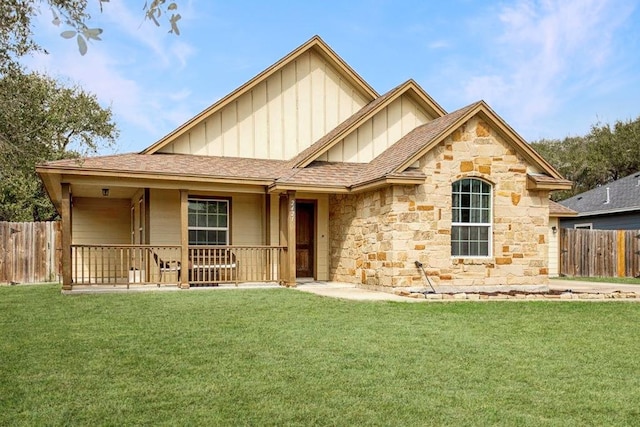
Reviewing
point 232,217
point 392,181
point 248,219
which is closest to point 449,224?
point 392,181

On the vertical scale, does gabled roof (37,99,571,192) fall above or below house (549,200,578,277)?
above

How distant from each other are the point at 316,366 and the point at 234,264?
9.34 metres

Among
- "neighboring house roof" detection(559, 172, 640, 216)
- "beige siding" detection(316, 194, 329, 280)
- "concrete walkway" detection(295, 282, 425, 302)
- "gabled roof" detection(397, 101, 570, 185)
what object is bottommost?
"concrete walkway" detection(295, 282, 425, 302)

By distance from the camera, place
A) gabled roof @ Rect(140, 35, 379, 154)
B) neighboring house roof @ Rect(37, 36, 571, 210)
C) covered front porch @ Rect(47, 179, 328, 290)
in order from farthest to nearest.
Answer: gabled roof @ Rect(140, 35, 379, 154), covered front porch @ Rect(47, 179, 328, 290), neighboring house roof @ Rect(37, 36, 571, 210)

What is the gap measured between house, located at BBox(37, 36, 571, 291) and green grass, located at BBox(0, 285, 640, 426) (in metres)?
3.39

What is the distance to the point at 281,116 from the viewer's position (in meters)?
16.7

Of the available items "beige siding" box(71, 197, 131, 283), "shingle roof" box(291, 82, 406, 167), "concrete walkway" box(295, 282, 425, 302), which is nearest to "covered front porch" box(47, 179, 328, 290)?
"concrete walkway" box(295, 282, 425, 302)

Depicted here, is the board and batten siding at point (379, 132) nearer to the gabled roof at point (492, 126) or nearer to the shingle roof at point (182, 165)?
the shingle roof at point (182, 165)

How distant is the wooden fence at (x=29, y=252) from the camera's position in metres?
17.3

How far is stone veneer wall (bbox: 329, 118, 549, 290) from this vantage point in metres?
12.8

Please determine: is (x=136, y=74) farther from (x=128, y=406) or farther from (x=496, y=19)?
(x=496, y=19)

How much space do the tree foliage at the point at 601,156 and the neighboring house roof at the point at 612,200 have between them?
14.4 meters

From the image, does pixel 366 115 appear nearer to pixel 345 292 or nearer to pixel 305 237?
pixel 305 237

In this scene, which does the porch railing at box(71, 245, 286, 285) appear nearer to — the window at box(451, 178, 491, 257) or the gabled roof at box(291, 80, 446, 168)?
the gabled roof at box(291, 80, 446, 168)
